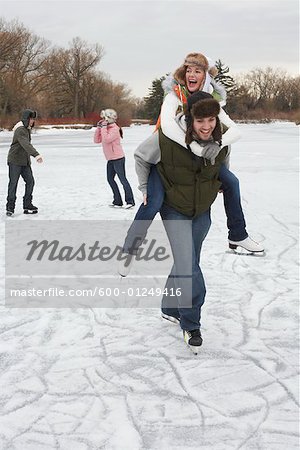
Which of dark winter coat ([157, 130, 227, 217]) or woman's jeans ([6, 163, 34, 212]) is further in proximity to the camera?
woman's jeans ([6, 163, 34, 212])

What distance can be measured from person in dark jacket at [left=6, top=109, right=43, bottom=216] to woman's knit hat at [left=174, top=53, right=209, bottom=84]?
4.32m

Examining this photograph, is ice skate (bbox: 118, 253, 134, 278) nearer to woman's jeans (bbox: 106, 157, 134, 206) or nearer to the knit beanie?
the knit beanie

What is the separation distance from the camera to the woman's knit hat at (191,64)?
Answer: 2799 mm

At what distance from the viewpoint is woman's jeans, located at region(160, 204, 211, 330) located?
3021 mm

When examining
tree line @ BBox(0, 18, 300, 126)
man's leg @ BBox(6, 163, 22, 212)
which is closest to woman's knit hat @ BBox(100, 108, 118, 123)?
man's leg @ BBox(6, 163, 22, 212)

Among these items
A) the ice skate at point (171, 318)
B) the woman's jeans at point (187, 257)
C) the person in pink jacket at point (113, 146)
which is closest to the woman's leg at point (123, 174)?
the person in pink jacket at point (113, 146)

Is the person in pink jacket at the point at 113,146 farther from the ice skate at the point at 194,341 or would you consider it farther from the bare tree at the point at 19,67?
the bare tree at the point at 19,67

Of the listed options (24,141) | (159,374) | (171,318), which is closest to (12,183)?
(24,141)

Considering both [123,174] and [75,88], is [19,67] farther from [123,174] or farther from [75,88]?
[123,174]

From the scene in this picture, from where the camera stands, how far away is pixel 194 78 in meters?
2.83

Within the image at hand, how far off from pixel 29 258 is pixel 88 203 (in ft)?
9.85

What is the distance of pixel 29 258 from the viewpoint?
208 inches

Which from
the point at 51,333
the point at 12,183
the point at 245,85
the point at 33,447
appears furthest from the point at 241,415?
the point at 245,85

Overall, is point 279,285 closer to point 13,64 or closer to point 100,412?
point 100,412
